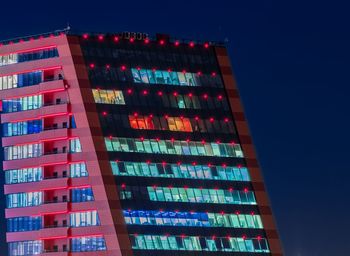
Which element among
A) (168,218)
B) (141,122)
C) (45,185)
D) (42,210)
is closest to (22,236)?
(42,210)

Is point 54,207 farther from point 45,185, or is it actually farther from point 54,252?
point 54,252

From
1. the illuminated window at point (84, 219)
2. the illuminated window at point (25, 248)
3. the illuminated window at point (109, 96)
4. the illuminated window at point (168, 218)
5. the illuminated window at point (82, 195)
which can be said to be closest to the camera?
the illuminated window at point (84, 219)

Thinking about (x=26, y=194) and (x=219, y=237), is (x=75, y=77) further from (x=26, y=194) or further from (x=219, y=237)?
(x=219, y=237)

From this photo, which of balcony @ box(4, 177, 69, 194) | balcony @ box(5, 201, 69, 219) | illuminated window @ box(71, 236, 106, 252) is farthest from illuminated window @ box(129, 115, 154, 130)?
illuminated window @ box(71, 236, 106, 252)

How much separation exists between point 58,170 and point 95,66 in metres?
17.2

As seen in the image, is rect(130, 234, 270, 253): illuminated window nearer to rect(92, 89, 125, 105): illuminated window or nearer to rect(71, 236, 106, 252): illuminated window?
rect(71, 236, 106, 252): illuminated window

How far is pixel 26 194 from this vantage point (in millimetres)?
198625

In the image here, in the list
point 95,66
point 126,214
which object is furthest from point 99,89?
point 126,214

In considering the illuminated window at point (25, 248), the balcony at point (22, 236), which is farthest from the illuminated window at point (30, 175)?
the illuminated window at point (25, 248)

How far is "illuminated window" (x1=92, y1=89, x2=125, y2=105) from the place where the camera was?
196 m

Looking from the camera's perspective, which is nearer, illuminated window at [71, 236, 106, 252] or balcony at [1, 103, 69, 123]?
illuminated window at [71, 236, 106, 252]

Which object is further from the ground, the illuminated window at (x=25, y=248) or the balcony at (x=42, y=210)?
the balcony at (x=42, y=210)

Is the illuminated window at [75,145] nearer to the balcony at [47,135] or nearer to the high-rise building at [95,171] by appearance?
the high-rise building at [95,171]

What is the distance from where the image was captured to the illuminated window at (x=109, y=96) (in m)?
196
